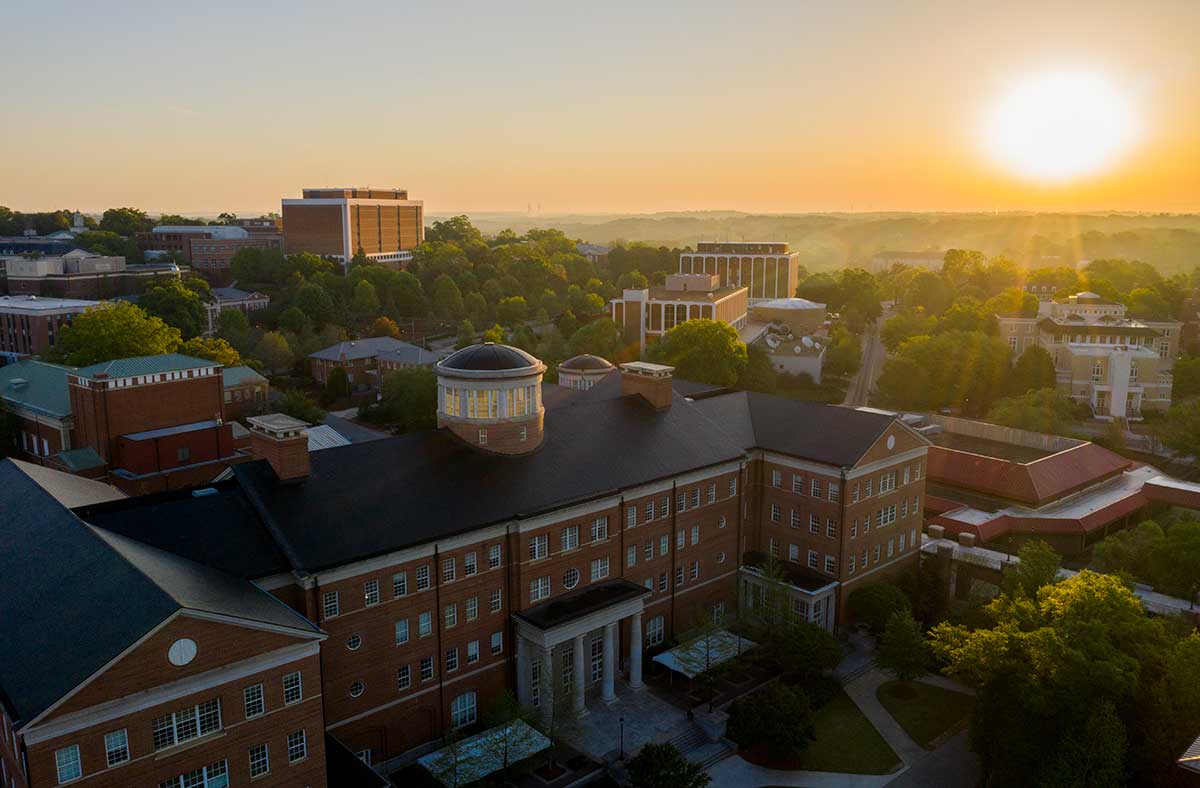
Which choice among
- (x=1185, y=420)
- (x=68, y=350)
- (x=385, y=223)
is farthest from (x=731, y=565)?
(x=385, y=223)

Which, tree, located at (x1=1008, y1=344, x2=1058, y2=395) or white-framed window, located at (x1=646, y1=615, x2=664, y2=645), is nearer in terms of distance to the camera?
white-framed window, located at (x1=646, y1=615, x2=664, y2=645)

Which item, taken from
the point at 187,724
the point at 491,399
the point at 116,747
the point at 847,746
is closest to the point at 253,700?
the point at 187,724

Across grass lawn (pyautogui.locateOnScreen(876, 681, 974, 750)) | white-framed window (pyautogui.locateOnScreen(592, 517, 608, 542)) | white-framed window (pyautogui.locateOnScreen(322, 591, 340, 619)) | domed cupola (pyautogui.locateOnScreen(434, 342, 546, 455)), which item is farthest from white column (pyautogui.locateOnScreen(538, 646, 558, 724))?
grass lawn (pyautogui.locateOnScreen(876, 681, 974, 750))

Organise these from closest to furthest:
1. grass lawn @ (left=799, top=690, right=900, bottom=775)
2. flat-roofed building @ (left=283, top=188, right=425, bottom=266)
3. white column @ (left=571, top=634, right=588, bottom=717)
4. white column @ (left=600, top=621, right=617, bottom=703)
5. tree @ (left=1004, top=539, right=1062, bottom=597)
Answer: grass lawn @ (left=799, top=690, right=900, bottom=775), white column @ (left=571, top=634, right=588, bottom=717), white column @ (left=600, top=621, right=617, bottom=703), tree @ (left=1004, top=539, right=1062, bottom=597), flat-roofed building @ (left=283, top=188, right=425, bottom=266)

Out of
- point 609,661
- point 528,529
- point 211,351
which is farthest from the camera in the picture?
point 211,351

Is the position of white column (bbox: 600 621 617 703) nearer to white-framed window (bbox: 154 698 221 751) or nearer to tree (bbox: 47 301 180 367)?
white-framed window (bbox: 154 698 221 751)

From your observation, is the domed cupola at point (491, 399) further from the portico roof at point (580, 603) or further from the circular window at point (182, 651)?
the circular window at point (182, 651)

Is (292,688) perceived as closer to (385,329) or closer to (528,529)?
(528,529)
